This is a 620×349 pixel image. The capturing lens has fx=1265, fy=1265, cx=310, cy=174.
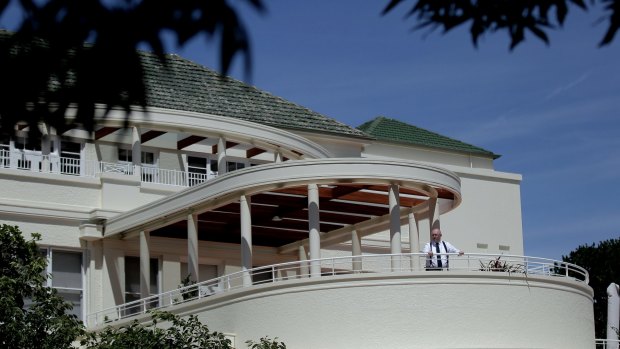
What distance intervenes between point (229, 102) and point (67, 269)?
841cm

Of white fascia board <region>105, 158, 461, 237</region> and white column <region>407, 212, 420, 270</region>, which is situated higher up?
white fascia board <region>105, 158, 461, 237</region>

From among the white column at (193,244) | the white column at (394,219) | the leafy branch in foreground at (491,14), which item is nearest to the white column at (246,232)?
the white column at (193,244)

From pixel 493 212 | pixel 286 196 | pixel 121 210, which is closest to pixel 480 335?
pixel 286 196

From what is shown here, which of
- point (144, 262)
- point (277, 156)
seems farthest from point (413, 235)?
point (277, 156)

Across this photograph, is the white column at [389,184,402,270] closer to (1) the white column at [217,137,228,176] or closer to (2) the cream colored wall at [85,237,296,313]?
(2) the cream colored wall at [85,237,296,313]

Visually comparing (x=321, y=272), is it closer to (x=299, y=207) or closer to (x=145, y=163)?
(x=299, y=207)

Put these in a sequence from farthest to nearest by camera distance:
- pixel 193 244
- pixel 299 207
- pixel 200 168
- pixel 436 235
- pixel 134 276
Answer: pixel 200 168 → pixel 134 276 → pixel 299 207 → pixel 193 244 → pixel 436 235

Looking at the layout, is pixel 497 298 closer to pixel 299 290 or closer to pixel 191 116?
pixel 299 290

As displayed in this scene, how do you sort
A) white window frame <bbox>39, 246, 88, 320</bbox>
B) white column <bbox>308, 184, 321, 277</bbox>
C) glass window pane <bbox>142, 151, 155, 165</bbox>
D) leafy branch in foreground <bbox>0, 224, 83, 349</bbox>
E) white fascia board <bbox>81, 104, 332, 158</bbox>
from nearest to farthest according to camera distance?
leafy branch in foreground <bbox>0, 224, 83, 349</bbox>
white column <bbox>308, 184, 321, 277</bbox>
white window frame <bbox>39, 246, 88, 320</bbox>
white fascia board <bbox>81, 104, 332, 158</bbox>
glass window pane <bbox>142, 151, 155, 165</bbox>

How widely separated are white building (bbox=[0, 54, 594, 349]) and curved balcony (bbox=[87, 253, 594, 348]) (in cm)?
3

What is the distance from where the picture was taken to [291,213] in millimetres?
27250

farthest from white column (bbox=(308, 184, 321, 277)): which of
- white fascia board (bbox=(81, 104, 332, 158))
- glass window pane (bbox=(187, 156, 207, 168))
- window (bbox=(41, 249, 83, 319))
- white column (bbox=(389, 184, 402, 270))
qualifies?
glass window pane (bbox=(187, 156, 207, 168))

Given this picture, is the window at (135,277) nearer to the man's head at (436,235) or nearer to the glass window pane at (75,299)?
the glass window pane at (75,299)

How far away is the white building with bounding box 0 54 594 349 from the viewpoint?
74.8 ft
